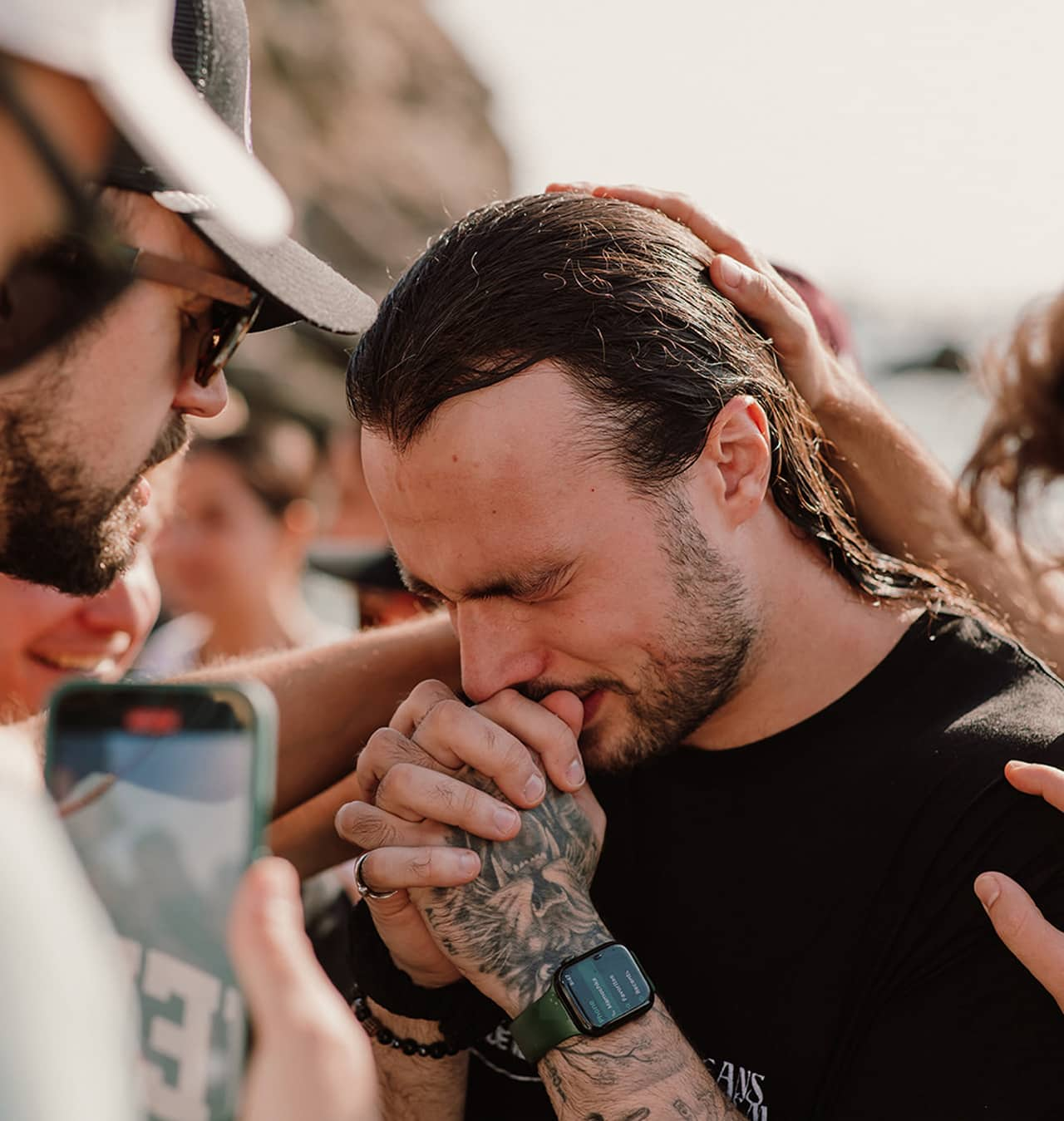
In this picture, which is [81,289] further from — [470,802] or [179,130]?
[470,802]

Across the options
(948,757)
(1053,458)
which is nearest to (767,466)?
(948,757)

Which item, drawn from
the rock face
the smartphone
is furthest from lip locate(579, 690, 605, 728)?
the rock face

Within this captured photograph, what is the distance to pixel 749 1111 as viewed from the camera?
216cm

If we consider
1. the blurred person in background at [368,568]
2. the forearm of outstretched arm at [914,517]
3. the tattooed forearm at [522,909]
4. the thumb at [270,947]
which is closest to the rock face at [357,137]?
the blurred person in background at [368,568]

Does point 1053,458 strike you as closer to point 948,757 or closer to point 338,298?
point 948,757

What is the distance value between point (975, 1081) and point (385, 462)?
5.30 feet

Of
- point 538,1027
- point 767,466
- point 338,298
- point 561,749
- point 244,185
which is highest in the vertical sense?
point 244,185

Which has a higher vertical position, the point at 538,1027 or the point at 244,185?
the point at 244,185

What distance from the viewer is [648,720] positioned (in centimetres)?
252

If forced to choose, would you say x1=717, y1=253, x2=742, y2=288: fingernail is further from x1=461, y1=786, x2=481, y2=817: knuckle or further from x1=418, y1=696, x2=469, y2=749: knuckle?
x1=461, y1=786, x2=481, y2=817: knuckle

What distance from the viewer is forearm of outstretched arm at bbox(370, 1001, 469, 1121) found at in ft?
7.99

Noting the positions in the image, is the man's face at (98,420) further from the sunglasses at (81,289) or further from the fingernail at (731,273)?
the fingernail at (731,273)

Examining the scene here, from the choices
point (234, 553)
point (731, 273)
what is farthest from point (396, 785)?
point (234, 553)

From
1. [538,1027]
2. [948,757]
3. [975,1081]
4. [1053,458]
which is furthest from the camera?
[1053,458]
